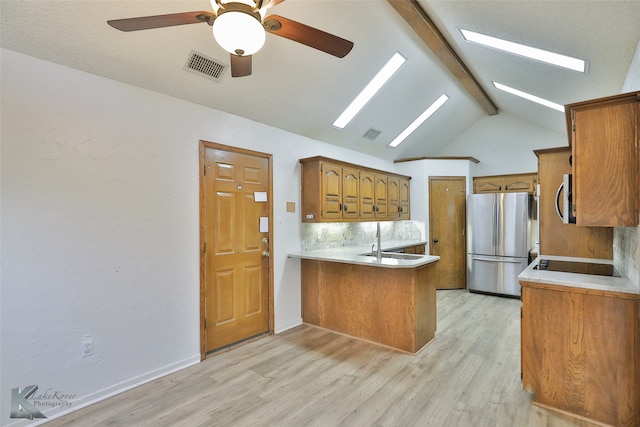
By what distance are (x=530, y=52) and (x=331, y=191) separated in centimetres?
244

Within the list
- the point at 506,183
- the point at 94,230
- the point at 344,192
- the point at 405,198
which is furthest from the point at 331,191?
the point at 506,183

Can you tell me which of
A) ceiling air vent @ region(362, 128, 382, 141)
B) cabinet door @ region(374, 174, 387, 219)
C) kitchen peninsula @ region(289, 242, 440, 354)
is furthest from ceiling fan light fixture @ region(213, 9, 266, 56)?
cabinet door @ region(374, 174, 387, 219)

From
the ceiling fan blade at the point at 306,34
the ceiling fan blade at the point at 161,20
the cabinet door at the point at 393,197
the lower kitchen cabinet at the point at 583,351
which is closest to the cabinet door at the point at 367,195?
the cabinet door at the point at 393,197

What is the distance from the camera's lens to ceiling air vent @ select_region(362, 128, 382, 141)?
4.70 m

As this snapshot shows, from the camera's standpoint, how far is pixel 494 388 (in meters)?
2.45

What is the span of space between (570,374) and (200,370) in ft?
9.45

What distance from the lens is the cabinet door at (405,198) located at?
5.56 meters

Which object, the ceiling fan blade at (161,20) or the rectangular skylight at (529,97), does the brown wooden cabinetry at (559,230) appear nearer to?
the rectangular skylight at (529,97)

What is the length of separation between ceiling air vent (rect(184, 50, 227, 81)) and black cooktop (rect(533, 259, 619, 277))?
3247 millimetres

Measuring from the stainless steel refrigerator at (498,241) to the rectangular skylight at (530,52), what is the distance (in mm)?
2583

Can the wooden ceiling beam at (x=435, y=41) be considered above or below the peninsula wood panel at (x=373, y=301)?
above

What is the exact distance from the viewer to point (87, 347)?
2.29 metres

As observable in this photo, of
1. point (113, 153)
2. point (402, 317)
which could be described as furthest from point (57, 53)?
point (402, 317)

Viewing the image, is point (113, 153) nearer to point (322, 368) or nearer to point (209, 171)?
point (209, 171)
